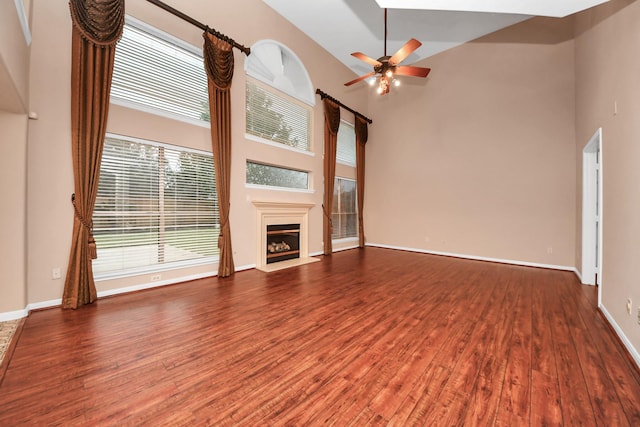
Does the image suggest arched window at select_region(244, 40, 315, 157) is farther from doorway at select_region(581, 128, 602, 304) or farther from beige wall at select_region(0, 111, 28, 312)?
doorway at select_region(581, 128, 602, 304)

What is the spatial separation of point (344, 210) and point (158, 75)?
5371mm

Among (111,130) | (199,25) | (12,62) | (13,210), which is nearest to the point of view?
(12,62)

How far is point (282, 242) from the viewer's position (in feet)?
19.2

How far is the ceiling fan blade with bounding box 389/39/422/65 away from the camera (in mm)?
Result: 3374

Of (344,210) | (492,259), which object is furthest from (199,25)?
(492,259)

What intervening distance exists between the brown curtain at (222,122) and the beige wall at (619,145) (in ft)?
15.7

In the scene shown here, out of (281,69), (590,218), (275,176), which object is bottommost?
(590,218)

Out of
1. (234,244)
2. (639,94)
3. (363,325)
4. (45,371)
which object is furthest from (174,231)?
(639,94)

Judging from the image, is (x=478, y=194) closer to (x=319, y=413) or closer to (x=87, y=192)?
(x=319, y=413)

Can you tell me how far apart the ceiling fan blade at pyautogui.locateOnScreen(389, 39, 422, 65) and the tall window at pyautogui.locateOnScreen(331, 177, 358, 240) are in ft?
12.8

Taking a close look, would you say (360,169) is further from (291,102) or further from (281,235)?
(281,235)

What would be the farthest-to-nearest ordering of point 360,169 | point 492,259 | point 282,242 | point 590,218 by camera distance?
point 360,169 < point 492,259 < point 282,242 < point 590,218

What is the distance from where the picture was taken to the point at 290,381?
1754mm

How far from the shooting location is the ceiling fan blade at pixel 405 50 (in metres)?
3.37
